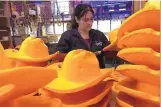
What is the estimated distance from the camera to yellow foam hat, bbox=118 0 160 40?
0.32 m

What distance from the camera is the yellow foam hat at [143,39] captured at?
1.06ft

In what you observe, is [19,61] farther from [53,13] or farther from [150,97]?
[53,13]

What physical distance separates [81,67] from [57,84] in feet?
0.18

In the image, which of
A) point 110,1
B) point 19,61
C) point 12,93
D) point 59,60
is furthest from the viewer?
point 110,1

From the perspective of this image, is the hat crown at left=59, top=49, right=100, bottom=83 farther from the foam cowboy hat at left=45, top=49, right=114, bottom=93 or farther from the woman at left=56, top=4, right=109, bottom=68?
the woman at left=56, top=4, right=109, bottom=68

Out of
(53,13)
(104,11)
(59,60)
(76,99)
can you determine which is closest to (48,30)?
(53,13)

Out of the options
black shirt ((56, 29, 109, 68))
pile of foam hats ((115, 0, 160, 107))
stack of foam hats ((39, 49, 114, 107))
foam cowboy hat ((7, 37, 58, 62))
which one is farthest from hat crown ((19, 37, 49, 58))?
black shirt ((56, 29, 109, 68))

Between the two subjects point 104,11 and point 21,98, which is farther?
point 104,11

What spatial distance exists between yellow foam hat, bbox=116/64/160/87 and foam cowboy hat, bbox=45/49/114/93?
55mm

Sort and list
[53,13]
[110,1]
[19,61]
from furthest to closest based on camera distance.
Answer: [53,13] < [110,1] < [19,61]

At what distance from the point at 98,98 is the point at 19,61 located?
223 millimetres

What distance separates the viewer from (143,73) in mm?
332

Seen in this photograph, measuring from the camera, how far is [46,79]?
0.31 m

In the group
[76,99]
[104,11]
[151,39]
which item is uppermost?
[104,11]
